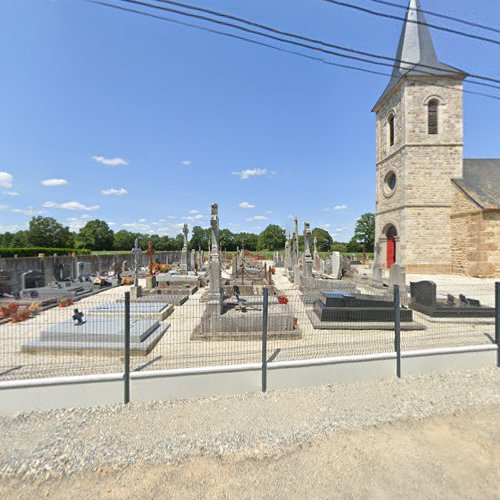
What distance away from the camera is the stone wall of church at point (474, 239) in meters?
15.9

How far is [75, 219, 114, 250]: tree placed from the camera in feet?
222

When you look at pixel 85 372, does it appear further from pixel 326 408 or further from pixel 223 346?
pixel 326 408

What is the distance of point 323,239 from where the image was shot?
238ft

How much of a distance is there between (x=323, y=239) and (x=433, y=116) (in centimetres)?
5455

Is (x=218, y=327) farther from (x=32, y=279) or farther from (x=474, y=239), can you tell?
(x=474, y=239)

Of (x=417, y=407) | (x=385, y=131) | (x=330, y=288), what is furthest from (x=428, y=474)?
(x=385, y=131)

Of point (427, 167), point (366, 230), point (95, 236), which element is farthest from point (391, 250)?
point (95, 236)

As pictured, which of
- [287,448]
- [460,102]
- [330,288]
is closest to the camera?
[287,448]

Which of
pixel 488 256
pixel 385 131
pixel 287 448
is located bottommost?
pixel 287 448

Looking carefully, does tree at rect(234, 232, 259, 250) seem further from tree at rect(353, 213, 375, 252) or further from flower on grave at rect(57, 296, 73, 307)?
flower on grave at rect(57, 296, 73, 307)

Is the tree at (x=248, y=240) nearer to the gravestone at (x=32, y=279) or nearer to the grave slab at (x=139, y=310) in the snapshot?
the gravestone at (x=32, y=279)

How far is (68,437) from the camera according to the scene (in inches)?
109

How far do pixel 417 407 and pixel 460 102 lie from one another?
23487 millimetres

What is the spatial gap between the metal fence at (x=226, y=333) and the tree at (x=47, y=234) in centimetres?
6376
